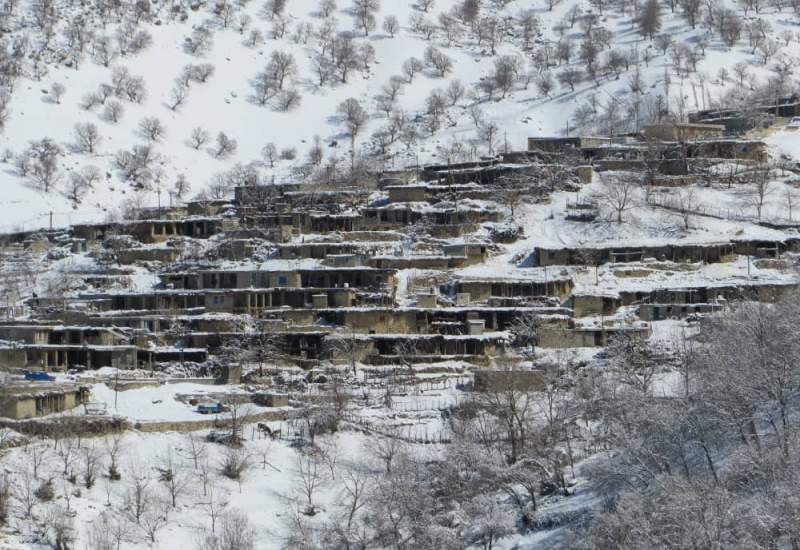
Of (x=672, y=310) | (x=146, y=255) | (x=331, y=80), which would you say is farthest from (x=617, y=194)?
(x=331, y=80)

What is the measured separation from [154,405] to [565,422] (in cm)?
1359

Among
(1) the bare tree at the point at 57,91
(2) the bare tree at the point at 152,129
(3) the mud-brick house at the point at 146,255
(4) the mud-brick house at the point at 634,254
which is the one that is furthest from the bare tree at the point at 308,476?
(1) the bare tree at the point at 57,91

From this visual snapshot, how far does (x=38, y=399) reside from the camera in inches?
2473

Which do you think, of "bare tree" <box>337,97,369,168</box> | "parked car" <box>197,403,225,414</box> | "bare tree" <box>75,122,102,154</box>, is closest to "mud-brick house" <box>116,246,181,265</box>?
"parked car" <box>197,403,225,414</box>

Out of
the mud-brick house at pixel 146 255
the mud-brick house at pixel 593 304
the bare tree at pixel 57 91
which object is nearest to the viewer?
the mud-brick house at pixel 593 304

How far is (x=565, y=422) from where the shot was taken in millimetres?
62156

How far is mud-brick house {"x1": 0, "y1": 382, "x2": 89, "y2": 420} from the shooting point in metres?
61.7

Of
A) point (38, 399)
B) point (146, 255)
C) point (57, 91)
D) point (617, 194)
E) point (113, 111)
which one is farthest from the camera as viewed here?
point (57, 91)

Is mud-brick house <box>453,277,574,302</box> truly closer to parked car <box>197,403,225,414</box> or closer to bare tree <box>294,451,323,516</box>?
parked car <box>197,403,225,414</box>

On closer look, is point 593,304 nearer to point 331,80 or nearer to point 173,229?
point 173,229

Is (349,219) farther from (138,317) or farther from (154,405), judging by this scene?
(154,405)

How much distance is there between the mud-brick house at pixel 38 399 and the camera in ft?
202

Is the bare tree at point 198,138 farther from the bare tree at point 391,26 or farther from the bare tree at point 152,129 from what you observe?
the bare tree at point 391,26


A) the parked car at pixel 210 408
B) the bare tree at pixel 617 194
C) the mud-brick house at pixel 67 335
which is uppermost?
the bare tree at pixel 617 194
